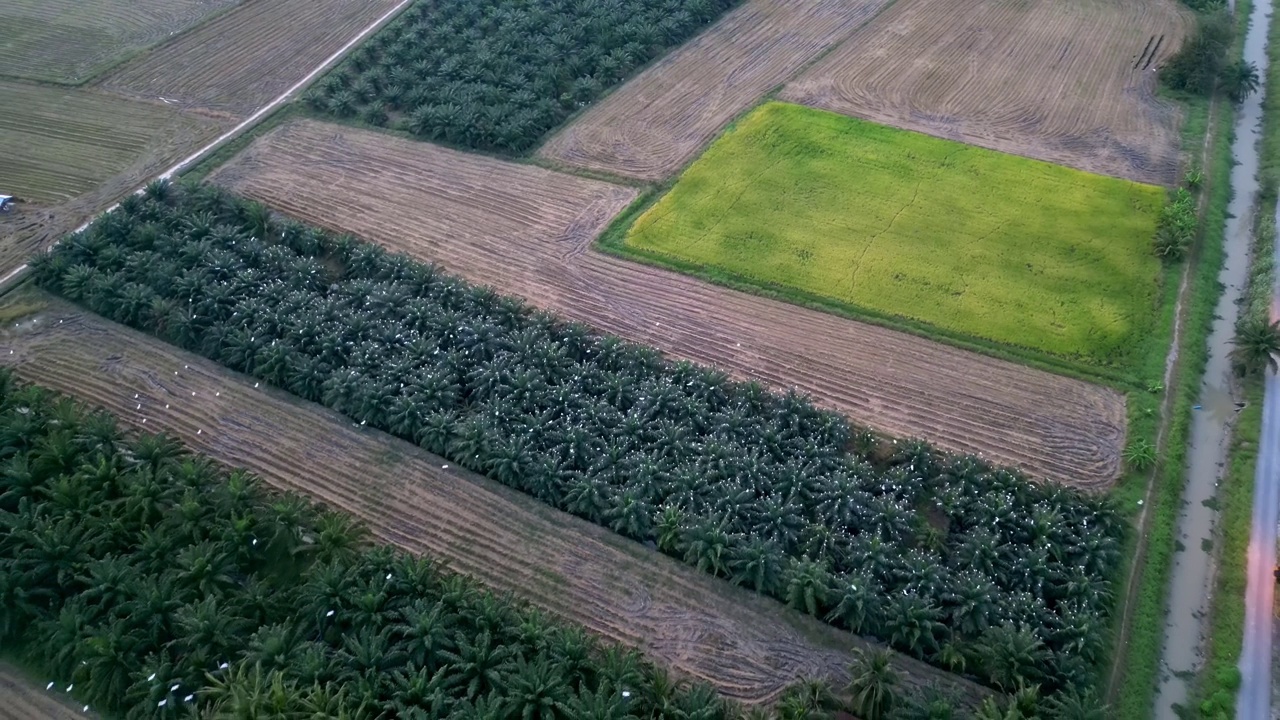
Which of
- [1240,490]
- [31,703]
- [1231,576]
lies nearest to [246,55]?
[31,703]

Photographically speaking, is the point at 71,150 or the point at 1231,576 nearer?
the point at 1231,576

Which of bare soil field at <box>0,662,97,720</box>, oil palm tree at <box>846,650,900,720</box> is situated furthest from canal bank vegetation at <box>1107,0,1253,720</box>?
bare soil field at <box>0,662,97,720</box>

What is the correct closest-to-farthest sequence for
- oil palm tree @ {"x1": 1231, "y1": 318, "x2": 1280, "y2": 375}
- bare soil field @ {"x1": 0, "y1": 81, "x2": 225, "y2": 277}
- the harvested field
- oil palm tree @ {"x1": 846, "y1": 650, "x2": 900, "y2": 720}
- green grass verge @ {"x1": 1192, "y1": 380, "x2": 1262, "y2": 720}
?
oil palm tree @ {"x1": 846, "y1": 650, "x2": 900, "y2": 720} < green grass verge @ {"x1": 1192, "y1": 380, "x2": 1262, "y2": 720} < oil palm tree @ {"x1": 1231, "y1": 318, "x2": 1280, "y2": 375} < bare soil field @ {"x1": 0, "y1": 81, "x2": 225, "y2": 277} < the harvested field

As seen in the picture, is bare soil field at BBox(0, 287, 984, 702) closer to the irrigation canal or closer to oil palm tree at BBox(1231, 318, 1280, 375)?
the irrigation canal

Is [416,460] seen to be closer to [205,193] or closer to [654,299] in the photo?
[654,299]

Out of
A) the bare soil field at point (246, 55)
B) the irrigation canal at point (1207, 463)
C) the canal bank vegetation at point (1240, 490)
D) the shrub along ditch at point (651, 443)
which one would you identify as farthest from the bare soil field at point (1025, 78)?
the bare soil field at point (246, 55)

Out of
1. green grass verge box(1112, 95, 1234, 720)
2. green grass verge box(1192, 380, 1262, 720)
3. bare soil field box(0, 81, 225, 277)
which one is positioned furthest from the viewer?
bare soil field box(0, 81, 225, 277)

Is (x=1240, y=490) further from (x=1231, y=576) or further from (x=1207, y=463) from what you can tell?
(x=1231, y=576)
